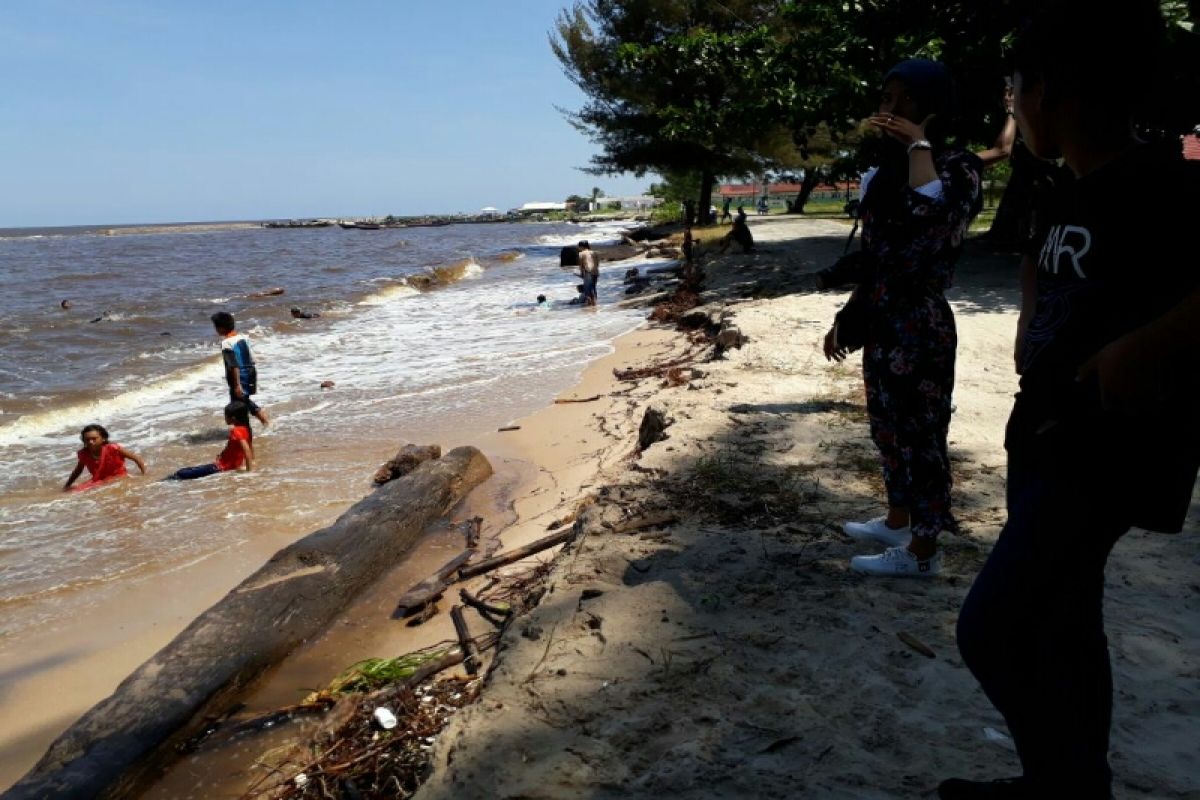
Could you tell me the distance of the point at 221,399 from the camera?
11.0 m

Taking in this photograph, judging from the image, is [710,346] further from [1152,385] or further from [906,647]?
[1152,385]

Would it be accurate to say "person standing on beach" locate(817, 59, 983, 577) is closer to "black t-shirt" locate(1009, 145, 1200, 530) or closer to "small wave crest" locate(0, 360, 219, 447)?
"black t-shirt" locate(1009, 145, 1200, 530)

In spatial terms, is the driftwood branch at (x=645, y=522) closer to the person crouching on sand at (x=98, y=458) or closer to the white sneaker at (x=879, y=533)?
the white sneaker at (x=879, y=533)

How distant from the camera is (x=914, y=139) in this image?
9.65ft

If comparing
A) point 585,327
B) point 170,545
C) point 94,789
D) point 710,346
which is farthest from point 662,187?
point 94,789

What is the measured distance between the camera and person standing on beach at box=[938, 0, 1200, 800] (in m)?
1.48

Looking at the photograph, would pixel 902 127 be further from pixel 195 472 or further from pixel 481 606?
pixel 195 472

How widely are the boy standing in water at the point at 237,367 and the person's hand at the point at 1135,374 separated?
824cm

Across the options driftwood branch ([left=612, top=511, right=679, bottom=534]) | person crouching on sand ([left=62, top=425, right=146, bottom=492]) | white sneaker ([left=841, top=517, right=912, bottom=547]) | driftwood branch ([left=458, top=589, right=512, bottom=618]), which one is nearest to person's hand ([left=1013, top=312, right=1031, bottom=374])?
white sneaker ([left=841, top=517, right=912, bottom=547])

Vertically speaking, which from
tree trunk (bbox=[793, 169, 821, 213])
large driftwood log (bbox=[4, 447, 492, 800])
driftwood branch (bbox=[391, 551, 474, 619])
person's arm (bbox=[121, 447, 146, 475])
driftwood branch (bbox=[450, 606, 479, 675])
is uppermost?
tree trunk (bbox=[793, 169, 821, 213])

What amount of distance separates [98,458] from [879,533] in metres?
6.95

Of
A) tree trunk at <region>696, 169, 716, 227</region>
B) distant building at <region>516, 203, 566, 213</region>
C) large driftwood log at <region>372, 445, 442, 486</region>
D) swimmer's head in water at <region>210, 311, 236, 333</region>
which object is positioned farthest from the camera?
distant building at <region>516, 203, 566, 213</region>

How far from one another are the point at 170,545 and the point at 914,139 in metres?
5.44

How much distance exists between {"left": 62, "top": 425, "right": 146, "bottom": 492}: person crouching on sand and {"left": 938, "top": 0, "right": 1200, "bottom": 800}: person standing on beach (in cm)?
761
